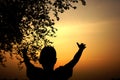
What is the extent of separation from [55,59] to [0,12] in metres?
16.6

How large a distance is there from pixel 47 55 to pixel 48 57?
0.06 metres

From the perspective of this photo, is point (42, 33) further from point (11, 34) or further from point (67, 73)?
point (67, 73)

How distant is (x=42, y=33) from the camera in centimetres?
2450

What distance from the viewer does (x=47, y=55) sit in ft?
18.8

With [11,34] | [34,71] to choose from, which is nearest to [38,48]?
[11,34]

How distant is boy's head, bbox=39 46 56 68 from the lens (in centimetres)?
570

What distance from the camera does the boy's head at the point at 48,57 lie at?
5.70m

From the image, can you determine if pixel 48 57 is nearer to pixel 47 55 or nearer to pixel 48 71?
pixel 47 55

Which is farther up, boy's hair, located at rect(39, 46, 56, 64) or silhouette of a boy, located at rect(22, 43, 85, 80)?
boy's hair, located at rect(39, 46, 56, 64)

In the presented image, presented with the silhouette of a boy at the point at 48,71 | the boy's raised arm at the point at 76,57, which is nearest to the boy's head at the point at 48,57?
the silhouette of a boy at the point at 48,71

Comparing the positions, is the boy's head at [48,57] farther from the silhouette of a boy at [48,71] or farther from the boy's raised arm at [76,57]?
the boy's raised arm at [76,57]

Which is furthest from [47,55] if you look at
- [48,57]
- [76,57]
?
[76,57]

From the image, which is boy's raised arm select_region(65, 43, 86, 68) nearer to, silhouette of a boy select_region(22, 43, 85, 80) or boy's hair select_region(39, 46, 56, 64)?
silhouette of a boy select_region(22, 43, 85, 80)

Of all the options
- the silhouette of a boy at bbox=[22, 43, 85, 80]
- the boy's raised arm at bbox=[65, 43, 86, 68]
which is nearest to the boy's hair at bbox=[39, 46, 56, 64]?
the silhouette of a boy at bbox=[22, 43, 85, 80]
